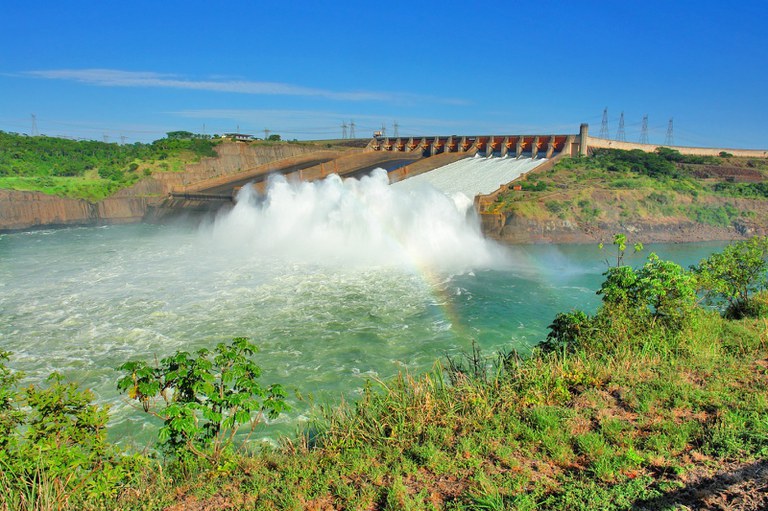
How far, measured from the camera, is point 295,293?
17156 mm

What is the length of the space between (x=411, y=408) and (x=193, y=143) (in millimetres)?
46643

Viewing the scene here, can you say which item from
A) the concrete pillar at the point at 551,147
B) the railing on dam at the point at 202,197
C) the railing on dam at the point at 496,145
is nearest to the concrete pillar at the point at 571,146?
the railing on dam at the point at 496,145

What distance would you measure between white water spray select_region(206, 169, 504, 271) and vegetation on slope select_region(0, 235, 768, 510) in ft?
51.0

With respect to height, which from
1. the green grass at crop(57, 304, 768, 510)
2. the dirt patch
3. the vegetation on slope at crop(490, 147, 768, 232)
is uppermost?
the vegetation on slope at crop(490, 147, 768, 232)

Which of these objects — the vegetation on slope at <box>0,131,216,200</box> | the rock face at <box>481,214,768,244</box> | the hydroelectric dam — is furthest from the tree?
the vegetation on slope at <box>0,131,216,200</box>

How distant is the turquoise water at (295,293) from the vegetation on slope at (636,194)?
10.3 ft

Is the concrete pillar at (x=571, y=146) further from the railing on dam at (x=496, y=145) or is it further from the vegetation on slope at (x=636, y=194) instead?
the vegetation on slope at (x=636, y=194)

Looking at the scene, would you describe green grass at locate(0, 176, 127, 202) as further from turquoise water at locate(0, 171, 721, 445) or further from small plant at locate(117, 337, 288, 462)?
small plant at locate(117, 337, 288, 462)

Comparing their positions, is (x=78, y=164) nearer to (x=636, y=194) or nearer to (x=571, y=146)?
(x=571, y=146)

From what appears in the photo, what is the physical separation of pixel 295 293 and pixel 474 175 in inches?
900

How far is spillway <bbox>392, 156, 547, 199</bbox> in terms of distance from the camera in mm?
33219

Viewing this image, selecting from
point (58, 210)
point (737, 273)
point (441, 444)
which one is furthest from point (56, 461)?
point (58, 210)

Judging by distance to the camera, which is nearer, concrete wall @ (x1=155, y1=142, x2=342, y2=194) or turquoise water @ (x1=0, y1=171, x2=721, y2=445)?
turquoise water @ (x1=0, y1=171, x2=721, y2=445)

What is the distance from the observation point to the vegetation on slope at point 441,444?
4387mm
